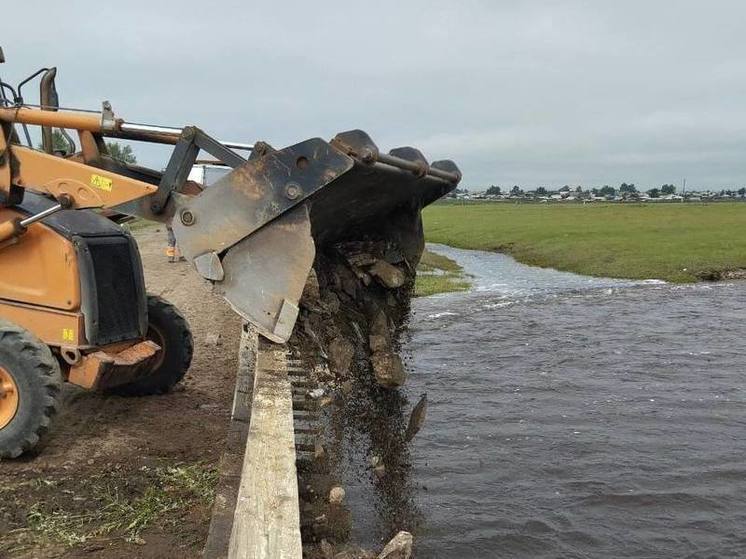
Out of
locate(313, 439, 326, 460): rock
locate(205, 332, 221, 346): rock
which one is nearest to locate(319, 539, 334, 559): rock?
locate(313, 439, 326, 460): rock

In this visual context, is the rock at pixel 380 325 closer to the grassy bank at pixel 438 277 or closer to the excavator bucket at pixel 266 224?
the excavator bucket at pixel 266 224

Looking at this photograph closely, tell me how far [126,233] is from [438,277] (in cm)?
1674

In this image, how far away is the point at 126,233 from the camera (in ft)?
20.9

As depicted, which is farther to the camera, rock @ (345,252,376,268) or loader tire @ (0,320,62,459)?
rock @ (345,252,376,268)

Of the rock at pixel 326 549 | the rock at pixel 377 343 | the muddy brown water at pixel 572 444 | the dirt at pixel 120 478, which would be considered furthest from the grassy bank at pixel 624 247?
the rock at pixel 326 549

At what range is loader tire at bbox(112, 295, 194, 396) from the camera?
709 centimetres

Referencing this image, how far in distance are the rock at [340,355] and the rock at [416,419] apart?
2.72ft

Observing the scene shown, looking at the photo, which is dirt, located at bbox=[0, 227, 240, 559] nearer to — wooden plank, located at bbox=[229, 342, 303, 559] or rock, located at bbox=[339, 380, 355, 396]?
wooden plank, located at bbox=[229, 342, 303, 559]

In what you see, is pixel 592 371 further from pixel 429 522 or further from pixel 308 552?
pixel 308 552

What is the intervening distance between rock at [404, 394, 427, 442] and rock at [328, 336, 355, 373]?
830mm

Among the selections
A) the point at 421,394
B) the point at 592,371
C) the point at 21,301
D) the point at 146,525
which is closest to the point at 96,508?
the point at 146,525

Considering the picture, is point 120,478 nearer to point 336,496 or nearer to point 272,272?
point 336,496

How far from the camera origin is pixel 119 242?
6.21 metres

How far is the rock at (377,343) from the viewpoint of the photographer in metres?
7.73
